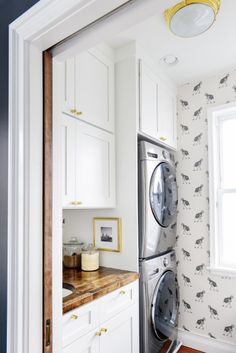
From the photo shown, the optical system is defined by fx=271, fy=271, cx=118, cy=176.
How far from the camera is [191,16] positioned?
5.40 ft

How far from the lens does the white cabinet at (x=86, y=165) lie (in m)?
1.73

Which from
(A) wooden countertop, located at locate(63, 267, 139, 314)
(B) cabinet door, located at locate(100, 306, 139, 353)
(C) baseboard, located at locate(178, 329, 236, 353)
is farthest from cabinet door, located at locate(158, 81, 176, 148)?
(C) baseboard, located at locate(178, 329, 236, 353)

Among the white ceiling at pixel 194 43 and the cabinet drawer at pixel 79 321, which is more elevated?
the white ceiling at pixel 194 43

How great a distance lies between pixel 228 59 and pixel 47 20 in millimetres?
1963

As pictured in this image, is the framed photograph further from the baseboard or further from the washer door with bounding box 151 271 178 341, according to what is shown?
the baseboard

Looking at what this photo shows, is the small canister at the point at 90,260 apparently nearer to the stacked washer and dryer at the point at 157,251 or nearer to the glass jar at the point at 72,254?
the glass jar at the point at 72,254

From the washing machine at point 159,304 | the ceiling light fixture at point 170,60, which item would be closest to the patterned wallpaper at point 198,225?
the washing machine at point 159,304

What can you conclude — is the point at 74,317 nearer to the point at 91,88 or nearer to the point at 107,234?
the point at 107,234

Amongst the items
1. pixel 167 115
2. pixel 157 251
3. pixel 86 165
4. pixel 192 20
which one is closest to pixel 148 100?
pixel 167 115

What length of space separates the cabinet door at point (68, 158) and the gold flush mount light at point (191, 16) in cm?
90

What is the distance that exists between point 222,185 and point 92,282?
1587 mm

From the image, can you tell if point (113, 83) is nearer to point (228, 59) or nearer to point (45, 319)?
point (228, 59)

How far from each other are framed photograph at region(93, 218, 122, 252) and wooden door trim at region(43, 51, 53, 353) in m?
1.11

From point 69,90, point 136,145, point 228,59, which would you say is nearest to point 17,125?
point 69,90
